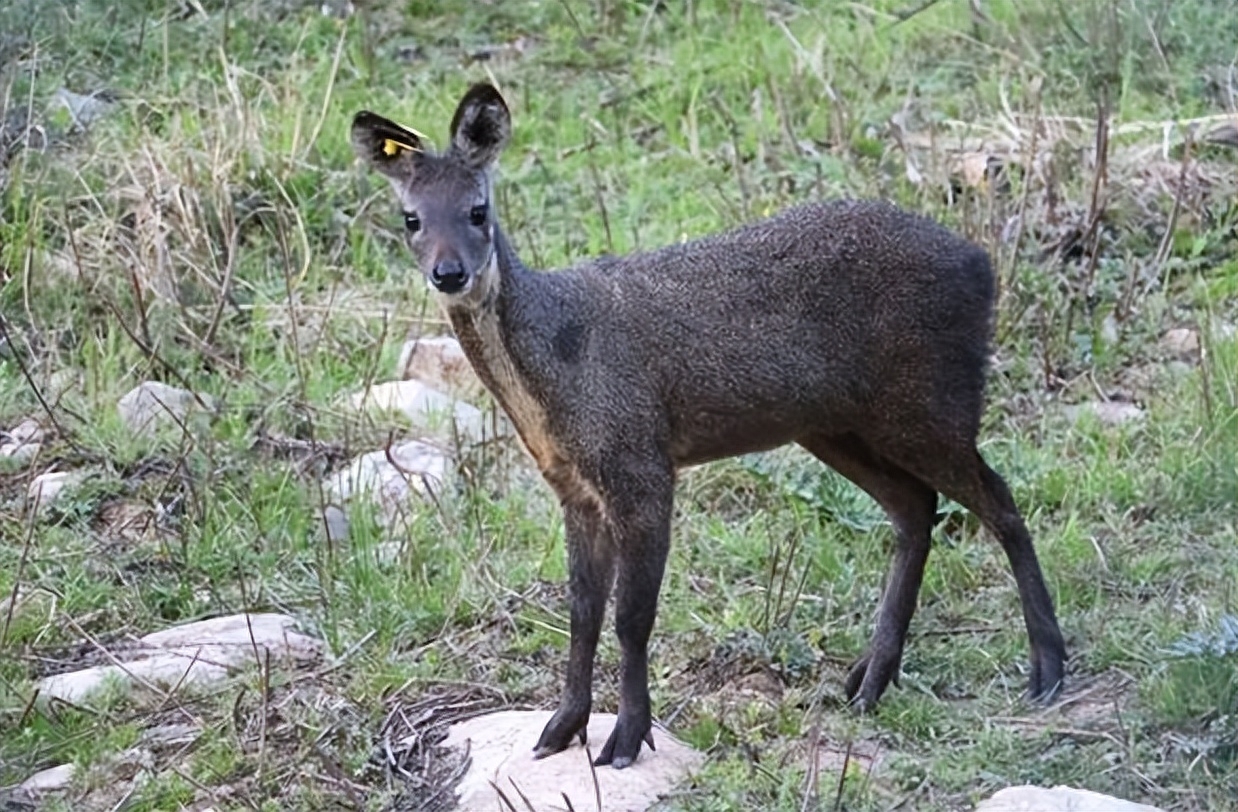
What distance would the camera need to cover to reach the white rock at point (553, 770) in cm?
519

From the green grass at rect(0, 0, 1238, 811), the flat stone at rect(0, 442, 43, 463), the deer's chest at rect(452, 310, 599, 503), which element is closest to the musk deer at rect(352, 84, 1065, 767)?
the deer's chest at rect(452, 310, 599, 503)

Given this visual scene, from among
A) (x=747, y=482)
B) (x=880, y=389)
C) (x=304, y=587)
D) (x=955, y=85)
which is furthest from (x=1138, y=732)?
(x=955, y=85)

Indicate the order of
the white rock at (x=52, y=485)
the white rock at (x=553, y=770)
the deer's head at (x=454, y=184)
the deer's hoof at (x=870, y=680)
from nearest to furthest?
the white rock at (x=553, y=770) < the deer's head at (x=454, y=184) < the deer's hoof at (x=870, y=680) < the white rock at (x=52, y=485)

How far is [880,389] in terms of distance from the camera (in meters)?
5.93

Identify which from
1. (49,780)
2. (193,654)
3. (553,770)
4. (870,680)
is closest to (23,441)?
(193,654)

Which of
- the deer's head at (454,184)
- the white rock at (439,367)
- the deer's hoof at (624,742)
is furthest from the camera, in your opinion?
the white rock at (439,367)

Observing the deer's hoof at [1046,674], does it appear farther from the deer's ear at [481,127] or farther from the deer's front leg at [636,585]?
the deer's ear at [481,127]

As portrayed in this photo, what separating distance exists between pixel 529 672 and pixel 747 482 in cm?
145

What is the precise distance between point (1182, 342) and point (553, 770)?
12.2 feet

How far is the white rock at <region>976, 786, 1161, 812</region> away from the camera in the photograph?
4.91 m

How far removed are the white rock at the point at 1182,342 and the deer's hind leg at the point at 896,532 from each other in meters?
2.21

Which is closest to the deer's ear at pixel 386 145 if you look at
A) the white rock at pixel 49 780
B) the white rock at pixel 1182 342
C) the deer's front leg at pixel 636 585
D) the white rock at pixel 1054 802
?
the deer's front leg at pixel 636 585

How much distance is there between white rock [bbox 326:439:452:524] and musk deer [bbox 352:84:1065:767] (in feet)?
4.71

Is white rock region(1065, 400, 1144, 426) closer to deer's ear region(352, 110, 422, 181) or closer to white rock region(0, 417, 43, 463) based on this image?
deer's ear region(352, 110, 422, 181)
